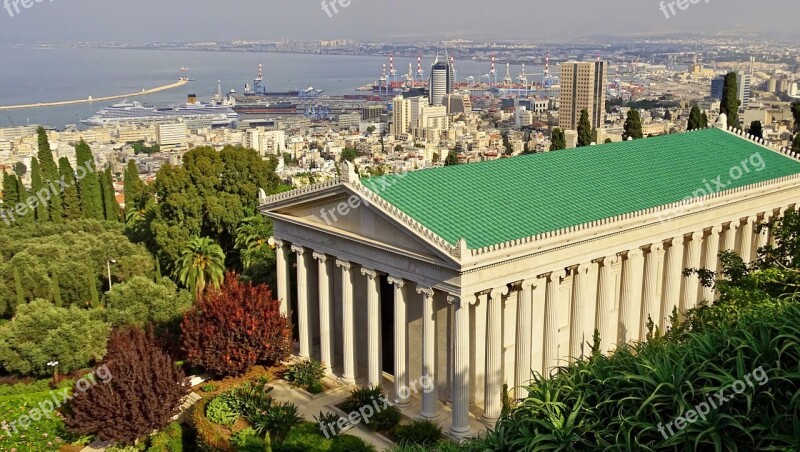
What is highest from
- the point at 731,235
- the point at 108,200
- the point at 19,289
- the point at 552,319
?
the point at 731,235

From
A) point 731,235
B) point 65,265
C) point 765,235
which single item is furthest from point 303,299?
point 765,235

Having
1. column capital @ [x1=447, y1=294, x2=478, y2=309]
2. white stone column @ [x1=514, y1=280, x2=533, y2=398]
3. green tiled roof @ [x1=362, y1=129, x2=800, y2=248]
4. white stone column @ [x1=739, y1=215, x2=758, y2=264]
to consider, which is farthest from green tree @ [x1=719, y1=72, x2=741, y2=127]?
column capital @ [x1=447, y1=294, x2=478, y2=309]

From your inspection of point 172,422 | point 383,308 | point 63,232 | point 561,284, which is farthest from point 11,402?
point 63,232

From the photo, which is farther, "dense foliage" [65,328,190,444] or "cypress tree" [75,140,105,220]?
"cypress tree" [75,140,105,220]

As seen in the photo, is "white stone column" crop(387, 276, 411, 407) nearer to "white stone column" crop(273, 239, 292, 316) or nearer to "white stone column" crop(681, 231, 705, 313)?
"white stone column" crop(273, 239, 292, 316)

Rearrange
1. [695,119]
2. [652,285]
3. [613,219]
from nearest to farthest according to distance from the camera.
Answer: [613,219], [652,285], [695,119]

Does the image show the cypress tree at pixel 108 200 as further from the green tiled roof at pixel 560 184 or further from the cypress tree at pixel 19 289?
the green tiled roof at pixel 560 184

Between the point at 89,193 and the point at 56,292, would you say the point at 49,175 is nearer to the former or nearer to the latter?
the point at 89,193
